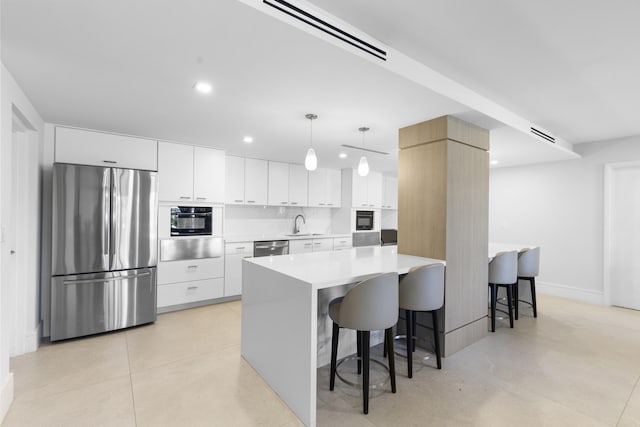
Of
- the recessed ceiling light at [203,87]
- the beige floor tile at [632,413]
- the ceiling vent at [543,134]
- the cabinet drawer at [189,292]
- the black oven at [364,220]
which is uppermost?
the ceiling vent at [543,134]

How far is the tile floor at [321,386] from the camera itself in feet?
6.39

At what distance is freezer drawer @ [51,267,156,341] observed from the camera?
10.0 ft

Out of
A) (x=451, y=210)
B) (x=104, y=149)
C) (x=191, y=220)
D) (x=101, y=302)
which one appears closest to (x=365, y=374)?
(x=451, y=210)

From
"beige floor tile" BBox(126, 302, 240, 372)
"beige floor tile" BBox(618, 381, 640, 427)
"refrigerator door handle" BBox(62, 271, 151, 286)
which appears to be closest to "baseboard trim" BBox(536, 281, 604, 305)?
"beige floor tile" BBox(618, 381, 640, 427)

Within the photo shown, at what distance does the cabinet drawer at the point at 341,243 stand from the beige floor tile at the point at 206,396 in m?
3.34

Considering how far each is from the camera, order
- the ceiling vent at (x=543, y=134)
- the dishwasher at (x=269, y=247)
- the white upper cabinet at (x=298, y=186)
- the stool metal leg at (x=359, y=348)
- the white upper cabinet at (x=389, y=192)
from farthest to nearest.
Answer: the white upper cabinet at (x=389, y=192)
the white upper cabinet at (x=298, y=186)
the dishwasher at (x=269, y=247)
the ceiling vent at (x=543, y=134)
the stool metal leg at (x=359, y=348)

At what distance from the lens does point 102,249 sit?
3266mm

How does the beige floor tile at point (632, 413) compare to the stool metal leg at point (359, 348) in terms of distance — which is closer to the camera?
the beige floor tile at point (632, 413)

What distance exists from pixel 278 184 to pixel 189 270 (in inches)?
83.9

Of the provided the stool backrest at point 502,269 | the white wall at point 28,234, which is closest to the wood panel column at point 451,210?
the stool backrest at point 502,269

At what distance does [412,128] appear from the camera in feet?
10.4

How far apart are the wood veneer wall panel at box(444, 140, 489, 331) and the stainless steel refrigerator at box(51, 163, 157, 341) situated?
11.0 ft

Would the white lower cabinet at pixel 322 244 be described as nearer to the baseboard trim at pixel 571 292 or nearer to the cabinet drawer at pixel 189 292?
the cabinet drawer at pixel 189 292

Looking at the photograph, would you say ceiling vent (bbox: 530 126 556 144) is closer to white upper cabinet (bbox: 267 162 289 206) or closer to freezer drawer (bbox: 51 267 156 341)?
white upper cabinet (bbox: 267 162 289 206)
